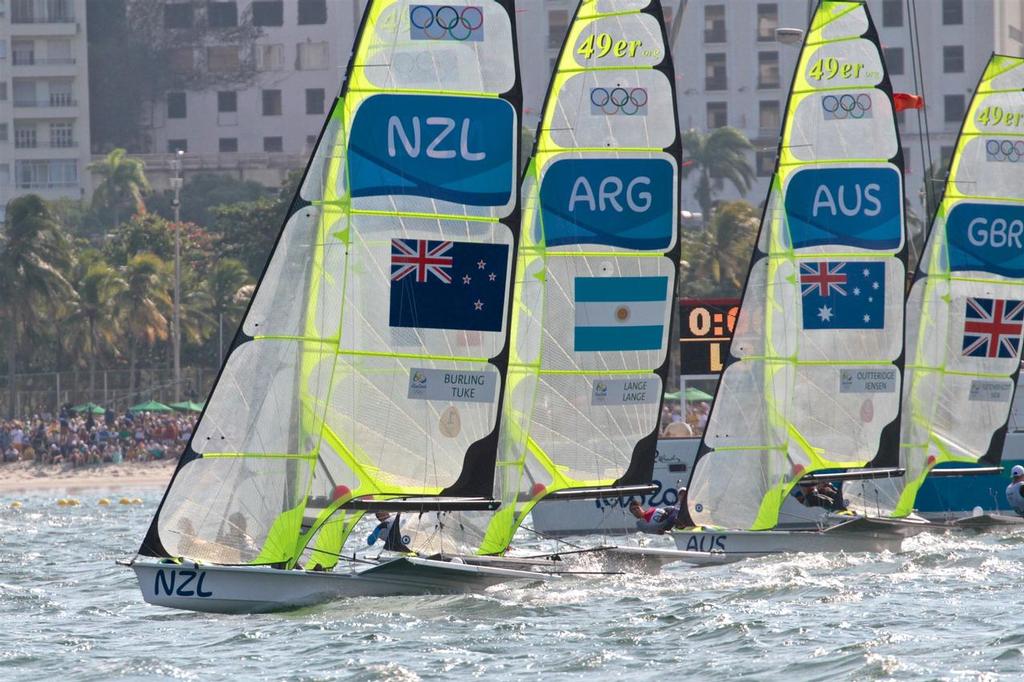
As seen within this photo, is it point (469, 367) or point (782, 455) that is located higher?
point (469, 367)

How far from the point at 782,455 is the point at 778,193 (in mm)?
4374

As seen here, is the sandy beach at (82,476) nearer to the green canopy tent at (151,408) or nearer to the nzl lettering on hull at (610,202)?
the green canopy tent at (151,408)

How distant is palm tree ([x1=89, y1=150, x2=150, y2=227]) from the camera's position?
109000 millimetres

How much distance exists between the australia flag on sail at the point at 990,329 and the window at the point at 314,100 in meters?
93.9

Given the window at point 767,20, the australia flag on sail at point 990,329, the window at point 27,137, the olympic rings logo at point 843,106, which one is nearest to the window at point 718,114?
the window at point 767,20

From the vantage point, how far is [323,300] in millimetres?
23531

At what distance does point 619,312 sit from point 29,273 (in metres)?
49.1

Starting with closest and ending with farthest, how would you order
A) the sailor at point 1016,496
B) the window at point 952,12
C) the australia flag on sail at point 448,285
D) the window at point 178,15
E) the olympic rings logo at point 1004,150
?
the australia flag on sail at point 448,285
the sailor at point 1016,496
the olympic rings logo at point 1004,150
the window at point 952,12
the window at point 178,15

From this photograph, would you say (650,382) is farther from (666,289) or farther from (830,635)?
(830,635)

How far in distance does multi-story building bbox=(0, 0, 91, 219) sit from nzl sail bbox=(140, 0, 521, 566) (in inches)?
3920

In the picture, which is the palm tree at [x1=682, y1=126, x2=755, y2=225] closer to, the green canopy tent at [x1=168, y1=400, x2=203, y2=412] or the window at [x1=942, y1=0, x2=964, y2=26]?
the window at [x1=942, y1=0, x2=964, y2=26]

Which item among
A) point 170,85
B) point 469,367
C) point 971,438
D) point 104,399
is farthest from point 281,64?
point 469,367

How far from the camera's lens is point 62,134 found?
121 m

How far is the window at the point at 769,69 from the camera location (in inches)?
4643
